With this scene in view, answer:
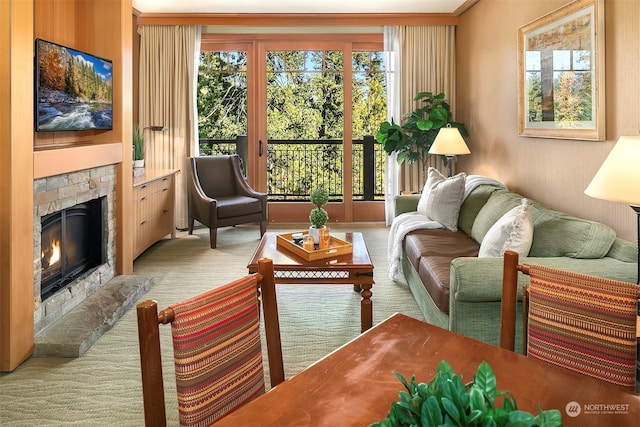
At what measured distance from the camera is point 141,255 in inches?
211

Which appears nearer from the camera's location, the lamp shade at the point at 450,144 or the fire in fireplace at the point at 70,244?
the fire in fireplace at the point at 70,244

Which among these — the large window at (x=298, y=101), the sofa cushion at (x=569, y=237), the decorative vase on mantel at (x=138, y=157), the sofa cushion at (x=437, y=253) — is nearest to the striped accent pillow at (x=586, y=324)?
the sofa cushion at (x=437, y=253)

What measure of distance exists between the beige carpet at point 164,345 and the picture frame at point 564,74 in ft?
5.48

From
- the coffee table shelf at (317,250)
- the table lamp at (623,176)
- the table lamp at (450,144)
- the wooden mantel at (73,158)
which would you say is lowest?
the coffee table shelf at (317,250)

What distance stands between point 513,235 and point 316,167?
4577mm

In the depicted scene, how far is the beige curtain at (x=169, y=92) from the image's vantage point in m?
6.59

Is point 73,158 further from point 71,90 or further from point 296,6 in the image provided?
point 296,6

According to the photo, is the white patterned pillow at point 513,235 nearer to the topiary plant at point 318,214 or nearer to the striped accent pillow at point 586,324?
the topiary plant at point 318,214

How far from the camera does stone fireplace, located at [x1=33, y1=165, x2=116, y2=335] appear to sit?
300 cm

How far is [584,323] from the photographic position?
1353mm

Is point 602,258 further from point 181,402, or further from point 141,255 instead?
point 141,255

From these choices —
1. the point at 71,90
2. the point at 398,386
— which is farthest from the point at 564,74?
the point at 71,90

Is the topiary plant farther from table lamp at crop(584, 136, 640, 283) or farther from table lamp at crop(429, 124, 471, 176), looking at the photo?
table lamp at crop(429, 124, 471, 176)

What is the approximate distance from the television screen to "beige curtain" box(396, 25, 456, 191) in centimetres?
392
